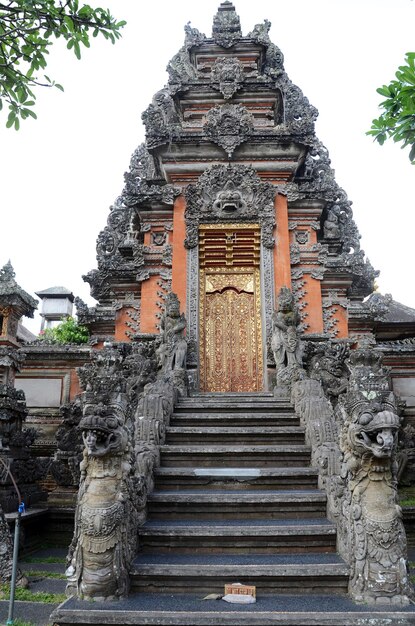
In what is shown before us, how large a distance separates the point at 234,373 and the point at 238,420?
3151mm

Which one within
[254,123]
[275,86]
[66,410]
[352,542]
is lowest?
[352,542]

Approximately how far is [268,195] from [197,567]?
838cm

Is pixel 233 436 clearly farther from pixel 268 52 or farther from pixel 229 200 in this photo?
pixel 268 52

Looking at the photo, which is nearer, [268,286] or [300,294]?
[268,286]

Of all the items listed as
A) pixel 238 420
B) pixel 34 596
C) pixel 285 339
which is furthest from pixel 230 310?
pixel 34 596

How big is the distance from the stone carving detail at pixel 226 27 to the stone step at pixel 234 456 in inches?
478

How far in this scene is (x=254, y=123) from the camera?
12.9m

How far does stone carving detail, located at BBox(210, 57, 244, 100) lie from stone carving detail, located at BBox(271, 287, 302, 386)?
6.37m

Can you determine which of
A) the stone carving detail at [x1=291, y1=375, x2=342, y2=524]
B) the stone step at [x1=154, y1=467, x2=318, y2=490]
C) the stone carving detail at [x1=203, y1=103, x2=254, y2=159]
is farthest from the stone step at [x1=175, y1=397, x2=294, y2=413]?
the stone carving detail at [x1=203, y1=103, x2=254, y2=159]

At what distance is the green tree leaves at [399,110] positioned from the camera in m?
4.29

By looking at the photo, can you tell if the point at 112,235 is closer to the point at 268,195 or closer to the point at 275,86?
the point at 268,195

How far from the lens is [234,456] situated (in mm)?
6441

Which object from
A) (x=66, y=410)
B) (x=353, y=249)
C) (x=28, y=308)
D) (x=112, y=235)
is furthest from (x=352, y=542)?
(x=112, y=235)

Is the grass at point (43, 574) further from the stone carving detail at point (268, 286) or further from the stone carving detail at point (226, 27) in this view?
the stone carving detail at point (226, 27)
